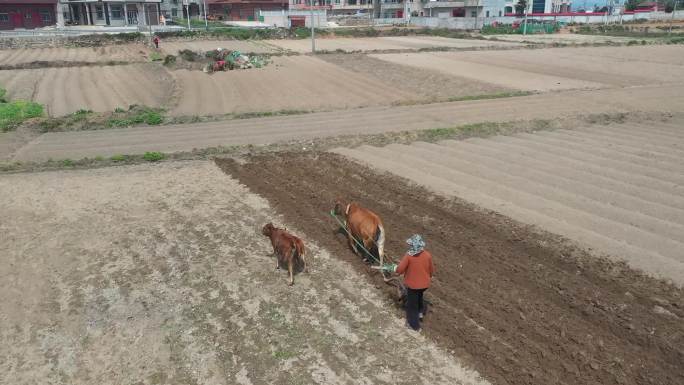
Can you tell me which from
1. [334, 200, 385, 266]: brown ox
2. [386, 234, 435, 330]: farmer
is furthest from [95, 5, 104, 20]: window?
[386, 234, 435, 330]: farmer

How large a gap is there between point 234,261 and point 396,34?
67.2 meters

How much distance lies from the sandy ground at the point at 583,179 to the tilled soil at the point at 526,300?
2.63ft

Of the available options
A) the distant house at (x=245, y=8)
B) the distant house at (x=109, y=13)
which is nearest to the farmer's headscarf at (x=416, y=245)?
the distant house at (x=109, y=13)

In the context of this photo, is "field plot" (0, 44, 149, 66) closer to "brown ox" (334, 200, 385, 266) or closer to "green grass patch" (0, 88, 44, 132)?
"green grass patch" (0, 88, 44, 132)

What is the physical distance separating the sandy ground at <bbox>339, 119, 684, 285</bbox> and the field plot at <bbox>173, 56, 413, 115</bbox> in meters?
10.1

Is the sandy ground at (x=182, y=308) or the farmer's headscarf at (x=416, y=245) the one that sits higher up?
the farmer's headscarf at (x=416, y=245)

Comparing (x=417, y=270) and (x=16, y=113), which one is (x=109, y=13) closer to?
(x=16, y=113)

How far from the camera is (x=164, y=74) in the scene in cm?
3681

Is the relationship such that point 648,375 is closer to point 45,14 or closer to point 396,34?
point 396,34

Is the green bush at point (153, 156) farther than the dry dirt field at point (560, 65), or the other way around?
the dry dirt field at point (560, 65)

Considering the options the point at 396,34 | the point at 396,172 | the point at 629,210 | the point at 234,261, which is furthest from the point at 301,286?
the point at 396,34

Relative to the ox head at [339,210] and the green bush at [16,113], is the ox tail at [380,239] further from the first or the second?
the green bush at [16,113]

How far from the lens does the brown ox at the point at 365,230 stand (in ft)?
31.7

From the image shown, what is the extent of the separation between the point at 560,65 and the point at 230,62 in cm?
2485
